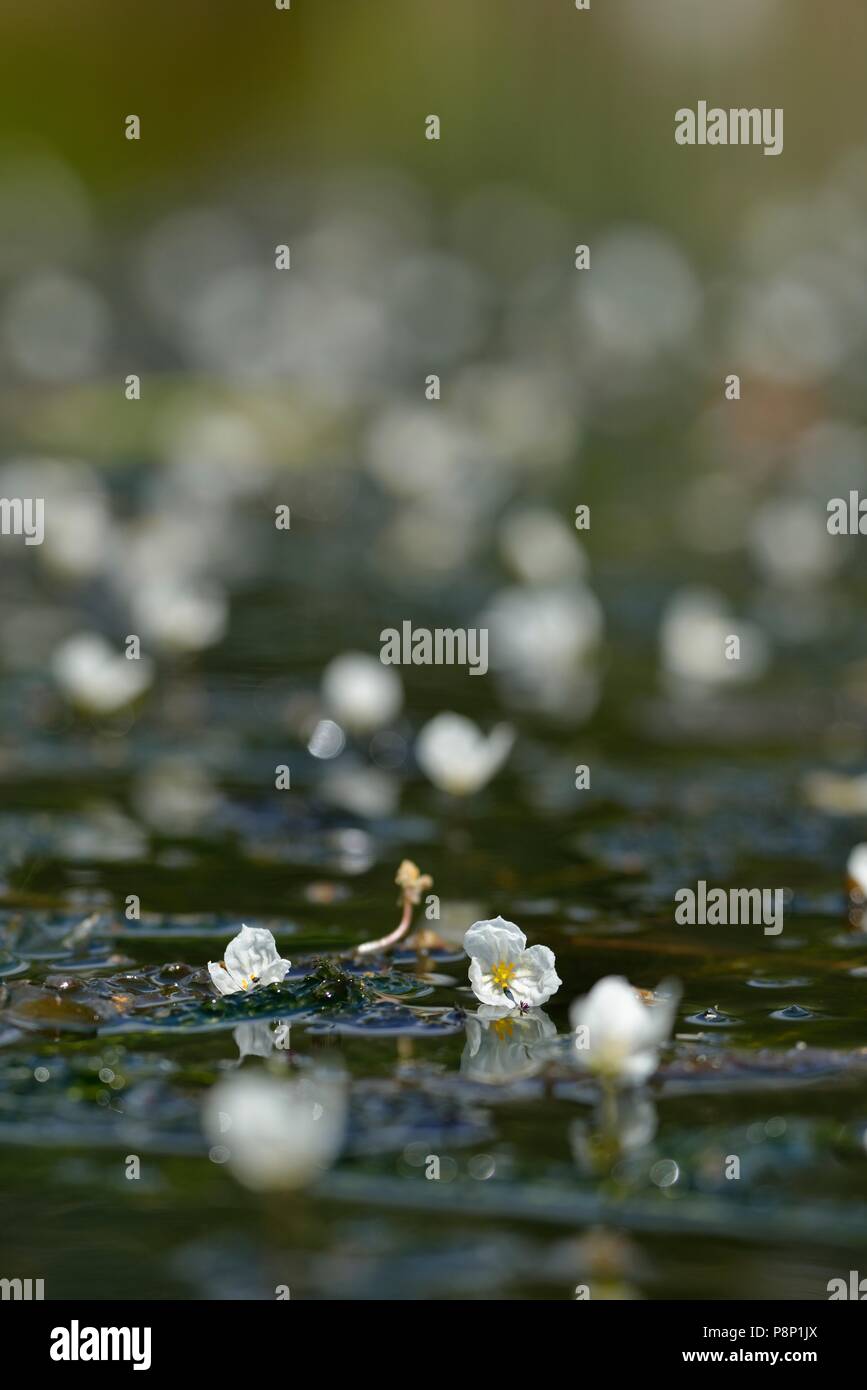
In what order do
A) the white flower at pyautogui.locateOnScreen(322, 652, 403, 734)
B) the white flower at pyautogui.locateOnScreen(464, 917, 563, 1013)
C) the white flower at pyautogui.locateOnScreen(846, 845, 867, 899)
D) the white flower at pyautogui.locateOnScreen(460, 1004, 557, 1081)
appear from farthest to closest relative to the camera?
1. the white flower at pyautogui.locateOnScreen(322, 652, 403, 734)
2. the white flower at pyautogui.locateOnScreen(846, 845, 867, 899)
3. the white flower at pyautogui.locateOnScreen(464, 917, 563, 1013)
4. the white flower at pyautogui.locateOnScreen(460, 1004, 557, 1081)

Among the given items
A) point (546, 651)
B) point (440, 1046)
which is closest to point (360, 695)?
point (546, 651)

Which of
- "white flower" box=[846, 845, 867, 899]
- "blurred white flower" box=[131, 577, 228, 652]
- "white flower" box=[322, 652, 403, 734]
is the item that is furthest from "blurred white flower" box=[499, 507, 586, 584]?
"white flower" box=[846, 845, 867, 899]

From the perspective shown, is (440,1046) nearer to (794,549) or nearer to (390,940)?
(390,940)

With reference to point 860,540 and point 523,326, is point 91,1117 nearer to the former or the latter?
point 860,540

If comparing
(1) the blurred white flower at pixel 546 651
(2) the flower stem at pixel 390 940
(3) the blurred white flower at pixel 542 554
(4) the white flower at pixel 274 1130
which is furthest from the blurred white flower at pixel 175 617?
(4) the white flower at pixel 274 1130

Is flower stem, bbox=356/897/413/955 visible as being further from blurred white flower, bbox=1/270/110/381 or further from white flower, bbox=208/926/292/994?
blurred white flower, bbox=1/270/110/381

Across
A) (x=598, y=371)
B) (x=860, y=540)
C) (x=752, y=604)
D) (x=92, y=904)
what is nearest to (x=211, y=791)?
(x=92, y=904)
